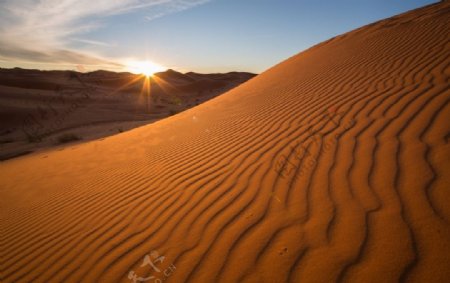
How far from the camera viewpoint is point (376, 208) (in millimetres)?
2191

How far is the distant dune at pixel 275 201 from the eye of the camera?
194 cm

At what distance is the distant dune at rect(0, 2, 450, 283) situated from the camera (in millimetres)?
1936

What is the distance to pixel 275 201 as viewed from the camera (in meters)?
2.67

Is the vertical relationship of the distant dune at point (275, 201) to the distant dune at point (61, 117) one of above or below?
below

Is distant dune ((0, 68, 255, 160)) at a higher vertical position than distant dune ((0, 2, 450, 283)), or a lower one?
higher

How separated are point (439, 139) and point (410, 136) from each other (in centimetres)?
27

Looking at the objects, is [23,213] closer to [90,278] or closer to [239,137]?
[90,278]

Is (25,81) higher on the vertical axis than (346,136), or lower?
higher

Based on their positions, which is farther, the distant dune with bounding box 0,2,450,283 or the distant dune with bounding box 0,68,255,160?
the distant dune with bounding box 0,68,255,160

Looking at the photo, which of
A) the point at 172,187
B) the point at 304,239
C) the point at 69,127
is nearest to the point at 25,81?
the point at 69,127

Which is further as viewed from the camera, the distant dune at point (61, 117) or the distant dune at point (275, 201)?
the distant dune at point (61, 117)

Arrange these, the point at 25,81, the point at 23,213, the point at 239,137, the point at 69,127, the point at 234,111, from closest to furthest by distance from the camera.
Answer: the point at 23,213
the point at 239,137
the point at 234,111
the point at 69,127
the point at 25,81

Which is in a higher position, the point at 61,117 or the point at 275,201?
the point at 61,117

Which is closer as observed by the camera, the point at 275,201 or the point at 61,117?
the point at 275,201
